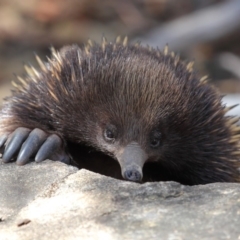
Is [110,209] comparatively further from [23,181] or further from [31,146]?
[31,146]

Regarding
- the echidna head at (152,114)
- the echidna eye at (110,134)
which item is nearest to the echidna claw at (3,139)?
the echidna head at (152,114)

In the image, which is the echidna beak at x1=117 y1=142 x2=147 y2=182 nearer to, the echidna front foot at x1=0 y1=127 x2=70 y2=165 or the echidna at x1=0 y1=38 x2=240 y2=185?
the echidna at x1=0 y1=38 x2=240 y2=185

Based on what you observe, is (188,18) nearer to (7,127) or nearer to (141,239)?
(7,127)

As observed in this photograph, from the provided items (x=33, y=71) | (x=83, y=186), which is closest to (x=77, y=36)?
(x=33, y=71)

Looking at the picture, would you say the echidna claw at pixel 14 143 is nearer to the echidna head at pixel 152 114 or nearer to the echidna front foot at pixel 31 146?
the echidna front foot at pixel 31 146

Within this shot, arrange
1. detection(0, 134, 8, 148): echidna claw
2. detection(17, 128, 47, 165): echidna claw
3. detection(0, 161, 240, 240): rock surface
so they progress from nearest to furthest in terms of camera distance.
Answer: detection(0, 161, 240, 240): rock surface, detection(17, 128, 47, 165): echidna claw, detection(0, 134, 8, 148): echidna claw

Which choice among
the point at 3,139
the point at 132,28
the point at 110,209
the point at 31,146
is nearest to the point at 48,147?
the point at 31,146

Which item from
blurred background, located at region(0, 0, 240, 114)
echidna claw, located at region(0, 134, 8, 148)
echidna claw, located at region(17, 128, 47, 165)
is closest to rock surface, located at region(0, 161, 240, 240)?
echidna claw, located at region(17, 128, 47, 165)
